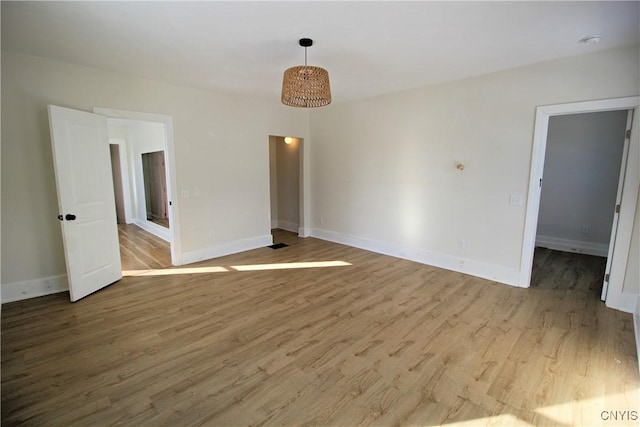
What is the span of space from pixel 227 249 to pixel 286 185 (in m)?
2.49

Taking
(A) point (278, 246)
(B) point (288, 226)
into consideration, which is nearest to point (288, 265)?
(A) point (278, 246)

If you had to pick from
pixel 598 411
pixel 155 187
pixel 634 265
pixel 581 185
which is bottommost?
pixel 598 411

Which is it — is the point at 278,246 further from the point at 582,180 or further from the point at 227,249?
the point at 582,180

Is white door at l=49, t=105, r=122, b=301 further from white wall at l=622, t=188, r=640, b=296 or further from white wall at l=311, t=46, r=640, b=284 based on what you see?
white wall at l=622, t=188, r=640, b=296

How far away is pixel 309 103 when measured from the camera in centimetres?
295

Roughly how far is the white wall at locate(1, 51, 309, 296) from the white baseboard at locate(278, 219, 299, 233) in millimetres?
1293

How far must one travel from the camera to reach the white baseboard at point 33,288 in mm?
3279

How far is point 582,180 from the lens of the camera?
5.07m

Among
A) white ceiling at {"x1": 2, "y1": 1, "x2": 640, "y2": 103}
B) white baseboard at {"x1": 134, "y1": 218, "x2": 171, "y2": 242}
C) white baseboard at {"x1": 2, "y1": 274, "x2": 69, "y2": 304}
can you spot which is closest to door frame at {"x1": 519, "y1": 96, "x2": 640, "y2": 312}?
white ceiling at {"x1": 2, "y1": 1, "x2": 640, "y2": 103}

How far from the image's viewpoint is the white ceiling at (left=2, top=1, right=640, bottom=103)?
2242 mm

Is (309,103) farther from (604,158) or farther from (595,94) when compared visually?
(604,158)

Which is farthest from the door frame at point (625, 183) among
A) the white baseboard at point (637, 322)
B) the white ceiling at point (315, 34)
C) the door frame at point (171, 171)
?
the door frame at point (171, 171)

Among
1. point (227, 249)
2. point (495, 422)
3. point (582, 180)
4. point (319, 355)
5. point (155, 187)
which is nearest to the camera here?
point (495, 422)

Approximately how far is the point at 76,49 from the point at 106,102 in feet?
2.55
